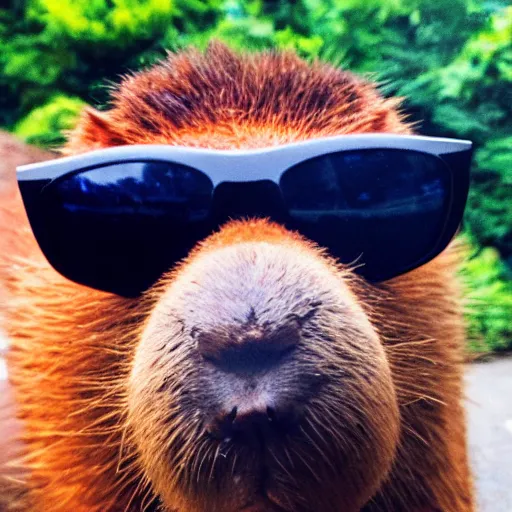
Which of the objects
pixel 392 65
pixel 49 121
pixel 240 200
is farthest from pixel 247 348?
pixel 392 65

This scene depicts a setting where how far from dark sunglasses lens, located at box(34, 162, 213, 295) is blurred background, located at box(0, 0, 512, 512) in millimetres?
255

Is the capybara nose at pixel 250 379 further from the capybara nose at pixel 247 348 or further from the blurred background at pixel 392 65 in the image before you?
the blurred background at pixel 392 65

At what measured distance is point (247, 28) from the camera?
105 cm

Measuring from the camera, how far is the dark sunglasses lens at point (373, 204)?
1.71 ft

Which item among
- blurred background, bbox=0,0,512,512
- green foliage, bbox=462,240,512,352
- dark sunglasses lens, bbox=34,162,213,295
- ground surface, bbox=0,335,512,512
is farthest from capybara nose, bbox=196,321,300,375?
green foliage, bbox=462,240,512,352

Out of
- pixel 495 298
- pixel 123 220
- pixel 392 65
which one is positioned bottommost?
pixel 495 298

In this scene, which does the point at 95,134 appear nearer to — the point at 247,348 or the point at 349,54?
the point at 247,348

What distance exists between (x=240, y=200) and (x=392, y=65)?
0.83 metres

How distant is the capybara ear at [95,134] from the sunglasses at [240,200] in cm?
8

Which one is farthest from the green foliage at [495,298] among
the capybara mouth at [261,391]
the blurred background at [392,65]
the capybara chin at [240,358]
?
the capybara mouth at [261,391]

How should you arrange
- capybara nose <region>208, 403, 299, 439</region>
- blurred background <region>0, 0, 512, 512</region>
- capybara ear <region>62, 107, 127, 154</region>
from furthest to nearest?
blurred background <region>0, 0, 512, 512</region>, capybara ear <region>62, 107, 127, 154</region>, capybara nose <region>208, 403, 299, 439</region>

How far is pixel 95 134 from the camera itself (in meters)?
0.61

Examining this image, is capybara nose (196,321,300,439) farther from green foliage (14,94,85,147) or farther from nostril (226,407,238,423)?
green foliage (14,94,85,147)

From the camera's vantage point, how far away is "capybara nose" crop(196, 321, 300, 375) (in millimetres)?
438
